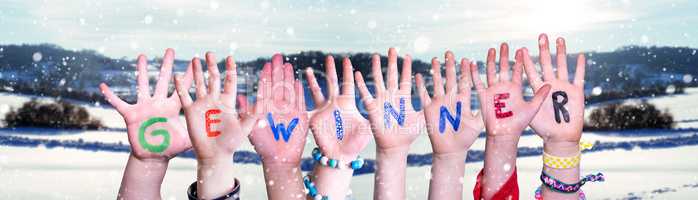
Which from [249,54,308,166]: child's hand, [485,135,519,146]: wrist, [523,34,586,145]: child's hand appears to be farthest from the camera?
[523,34,586,145]: child's hand

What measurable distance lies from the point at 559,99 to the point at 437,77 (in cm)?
60

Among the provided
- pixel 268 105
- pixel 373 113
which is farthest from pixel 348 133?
pixel 268 105

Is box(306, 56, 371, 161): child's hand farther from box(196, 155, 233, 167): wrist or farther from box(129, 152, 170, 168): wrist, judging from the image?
box(129, 152, 170, 168): wrist

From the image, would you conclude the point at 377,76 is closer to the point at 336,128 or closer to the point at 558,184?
the point at 336,128

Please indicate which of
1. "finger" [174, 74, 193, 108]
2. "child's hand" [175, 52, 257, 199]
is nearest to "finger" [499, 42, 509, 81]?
"child's hand" [175, 52, 257, 199]

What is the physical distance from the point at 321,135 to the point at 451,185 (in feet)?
2.08

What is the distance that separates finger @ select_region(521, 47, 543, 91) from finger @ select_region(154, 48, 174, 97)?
1.66 meters

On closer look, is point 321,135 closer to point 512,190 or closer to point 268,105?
point 268,105

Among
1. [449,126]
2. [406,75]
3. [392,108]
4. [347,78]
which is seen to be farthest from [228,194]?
[449,126]

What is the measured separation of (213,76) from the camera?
3.16m

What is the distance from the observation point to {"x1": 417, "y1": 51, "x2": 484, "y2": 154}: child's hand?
11.6 feet

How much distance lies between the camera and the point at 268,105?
331 centimetres

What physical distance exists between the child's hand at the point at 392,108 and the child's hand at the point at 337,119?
6 centimetres

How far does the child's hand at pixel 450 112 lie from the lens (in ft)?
11.6
